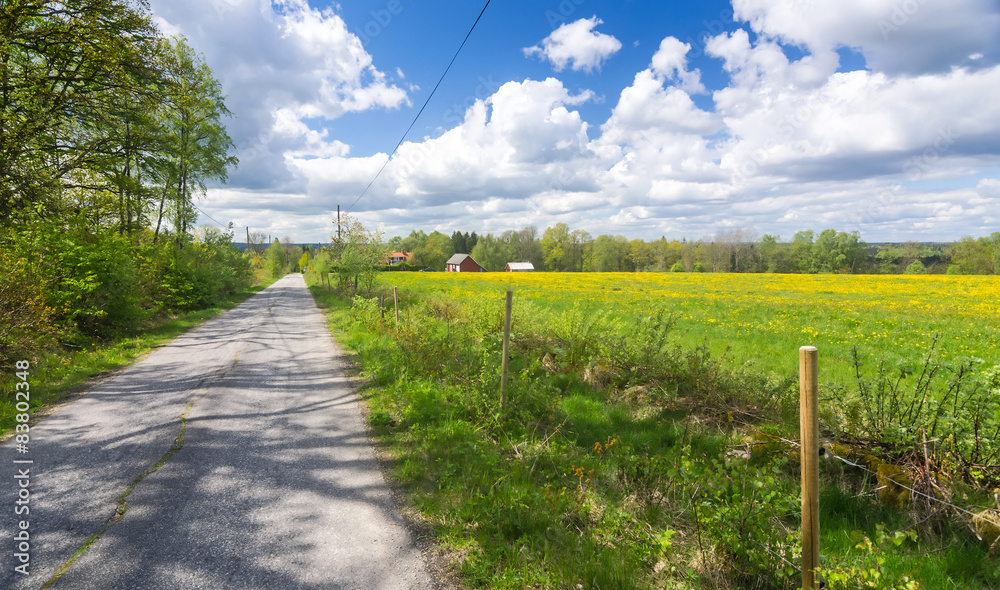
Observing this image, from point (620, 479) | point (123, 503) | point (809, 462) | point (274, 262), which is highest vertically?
point (274, 262)

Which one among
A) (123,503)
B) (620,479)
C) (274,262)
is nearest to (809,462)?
(620,479)

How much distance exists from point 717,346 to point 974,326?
11.0m

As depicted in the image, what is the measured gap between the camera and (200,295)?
1867 centimetres

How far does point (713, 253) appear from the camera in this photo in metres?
91.4

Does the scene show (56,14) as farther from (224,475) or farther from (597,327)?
(597,327)

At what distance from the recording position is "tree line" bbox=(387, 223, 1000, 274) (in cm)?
7181

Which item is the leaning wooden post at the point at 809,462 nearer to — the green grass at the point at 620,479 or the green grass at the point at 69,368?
the green grass at the point at 620,479

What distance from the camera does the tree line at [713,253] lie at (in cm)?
7181

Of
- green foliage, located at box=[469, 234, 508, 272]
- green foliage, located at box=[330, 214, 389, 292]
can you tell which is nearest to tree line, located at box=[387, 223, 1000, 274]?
green foliage, located at box=[469, 234, 508, 272]

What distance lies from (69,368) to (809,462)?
36.5 ft

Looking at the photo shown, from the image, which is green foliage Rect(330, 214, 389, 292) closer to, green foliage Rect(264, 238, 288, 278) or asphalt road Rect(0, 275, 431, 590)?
asphalt road Rect(0, 275, 431, 590)

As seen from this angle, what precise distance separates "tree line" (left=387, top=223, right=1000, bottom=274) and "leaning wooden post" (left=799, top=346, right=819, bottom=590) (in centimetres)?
8281

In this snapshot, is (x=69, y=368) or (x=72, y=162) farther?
(x=72, y=162)

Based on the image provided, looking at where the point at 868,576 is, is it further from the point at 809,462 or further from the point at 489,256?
the point at 489,256
